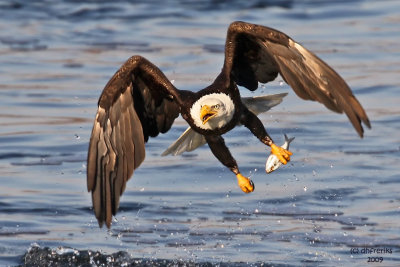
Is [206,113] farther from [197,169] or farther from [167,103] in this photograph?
[197,169]

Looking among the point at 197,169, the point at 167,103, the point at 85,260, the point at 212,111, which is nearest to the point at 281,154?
the point at 212,111

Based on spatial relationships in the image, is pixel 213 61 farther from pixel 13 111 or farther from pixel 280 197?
pixel 280 197

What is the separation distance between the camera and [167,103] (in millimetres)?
8203

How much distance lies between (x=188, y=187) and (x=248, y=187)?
2.19 meters

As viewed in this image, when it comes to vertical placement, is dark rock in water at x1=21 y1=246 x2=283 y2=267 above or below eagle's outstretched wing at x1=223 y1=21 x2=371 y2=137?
below

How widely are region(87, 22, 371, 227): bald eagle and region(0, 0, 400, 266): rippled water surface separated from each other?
76 cm

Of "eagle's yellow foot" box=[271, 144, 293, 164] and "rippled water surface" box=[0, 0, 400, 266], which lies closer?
"eagle's yellow foot" box=[271, 144, 293, 164]

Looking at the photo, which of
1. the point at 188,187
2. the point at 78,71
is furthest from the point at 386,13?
the point at 188,187

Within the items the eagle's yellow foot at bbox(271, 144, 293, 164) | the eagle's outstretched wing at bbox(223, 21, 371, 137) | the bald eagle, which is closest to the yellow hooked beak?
the bald eagle

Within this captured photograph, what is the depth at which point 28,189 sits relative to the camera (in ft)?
32.6

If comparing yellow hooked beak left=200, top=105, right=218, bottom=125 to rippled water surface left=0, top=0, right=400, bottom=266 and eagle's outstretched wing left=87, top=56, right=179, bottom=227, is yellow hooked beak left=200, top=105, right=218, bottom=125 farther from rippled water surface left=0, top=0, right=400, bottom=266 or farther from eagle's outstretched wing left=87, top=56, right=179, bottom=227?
rippled water surface left=0, top=0, right=400, bottom=266

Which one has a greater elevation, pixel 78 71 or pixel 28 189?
pixel 28 189

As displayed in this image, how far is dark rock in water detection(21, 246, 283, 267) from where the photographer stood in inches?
318

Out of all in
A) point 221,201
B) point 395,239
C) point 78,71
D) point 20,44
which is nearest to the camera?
point 395,239
